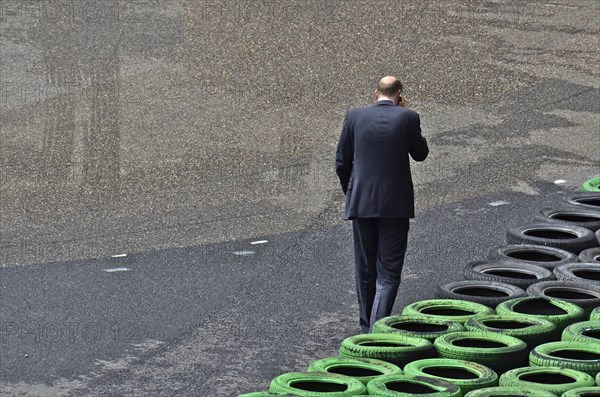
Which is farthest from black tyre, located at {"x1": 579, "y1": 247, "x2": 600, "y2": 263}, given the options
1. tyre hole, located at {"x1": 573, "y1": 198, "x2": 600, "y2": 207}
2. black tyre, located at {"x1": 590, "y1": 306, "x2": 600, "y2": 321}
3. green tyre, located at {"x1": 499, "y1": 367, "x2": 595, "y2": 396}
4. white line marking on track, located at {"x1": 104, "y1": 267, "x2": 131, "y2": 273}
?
white line marking on track, located at {"x1": 104, "y1": 267, "x2": 131, "y2": 273}

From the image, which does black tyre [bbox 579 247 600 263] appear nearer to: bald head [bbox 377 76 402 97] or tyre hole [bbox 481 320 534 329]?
tyre hole [bbox 481 320 534 329]

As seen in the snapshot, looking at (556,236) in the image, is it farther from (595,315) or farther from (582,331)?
(582,331)

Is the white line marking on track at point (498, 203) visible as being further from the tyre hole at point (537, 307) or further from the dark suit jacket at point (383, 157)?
the tyre hole at point (537, 307)

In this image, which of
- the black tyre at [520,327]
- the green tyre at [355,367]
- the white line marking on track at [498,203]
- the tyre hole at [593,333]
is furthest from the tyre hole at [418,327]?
the white line marking on track at [498,203]

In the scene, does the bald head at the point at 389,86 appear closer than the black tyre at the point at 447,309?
No

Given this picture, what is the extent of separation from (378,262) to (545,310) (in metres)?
1.41

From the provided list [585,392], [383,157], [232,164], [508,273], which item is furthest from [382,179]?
[232,164]

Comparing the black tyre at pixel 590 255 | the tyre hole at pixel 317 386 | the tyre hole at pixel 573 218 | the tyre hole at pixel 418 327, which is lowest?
the tyre hole at pixel 317 386

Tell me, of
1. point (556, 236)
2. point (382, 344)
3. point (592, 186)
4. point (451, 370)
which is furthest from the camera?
point (592, 186)

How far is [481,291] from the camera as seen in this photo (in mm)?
8742

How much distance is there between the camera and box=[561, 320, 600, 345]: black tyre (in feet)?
23.8

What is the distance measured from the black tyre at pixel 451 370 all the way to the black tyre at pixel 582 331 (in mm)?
717

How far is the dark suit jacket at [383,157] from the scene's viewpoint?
8812 millimetres

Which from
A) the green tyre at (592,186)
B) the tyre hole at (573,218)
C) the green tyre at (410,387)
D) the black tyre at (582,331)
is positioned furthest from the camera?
the green tyre at (592,186)
